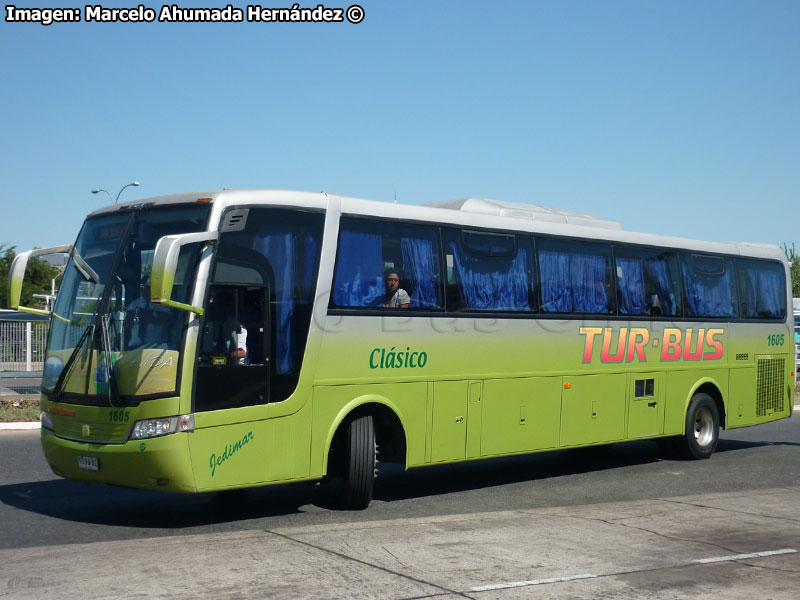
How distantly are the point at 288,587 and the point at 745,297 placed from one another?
12.0m

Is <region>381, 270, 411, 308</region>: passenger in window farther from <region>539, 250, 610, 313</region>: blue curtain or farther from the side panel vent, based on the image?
<region>539, 250, 610, 313</region>: blue curtain

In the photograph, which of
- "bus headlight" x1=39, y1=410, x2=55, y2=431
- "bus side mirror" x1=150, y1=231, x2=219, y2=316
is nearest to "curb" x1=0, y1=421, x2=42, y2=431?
"bus headlight" x1=39, y1=410, x2=55, y2=431

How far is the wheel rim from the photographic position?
1622 centimetres

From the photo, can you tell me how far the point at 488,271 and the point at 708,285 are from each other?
5361 millimetres

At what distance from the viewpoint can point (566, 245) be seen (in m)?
13.8

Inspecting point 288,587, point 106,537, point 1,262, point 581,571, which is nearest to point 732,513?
point 581,571

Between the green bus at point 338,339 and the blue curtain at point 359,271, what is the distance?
21mm

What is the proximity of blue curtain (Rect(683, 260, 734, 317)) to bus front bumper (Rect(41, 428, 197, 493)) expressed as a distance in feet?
30.0

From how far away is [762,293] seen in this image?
1753cm

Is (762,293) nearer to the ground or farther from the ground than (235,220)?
nearer to the ground

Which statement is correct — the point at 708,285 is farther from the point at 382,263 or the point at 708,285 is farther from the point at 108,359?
the point at 108,359

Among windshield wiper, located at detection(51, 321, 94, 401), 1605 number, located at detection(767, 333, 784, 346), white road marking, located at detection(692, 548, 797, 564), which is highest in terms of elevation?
1605 number, located at detection(767, 333, 784, 346)

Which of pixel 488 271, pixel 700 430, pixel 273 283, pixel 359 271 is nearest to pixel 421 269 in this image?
pixel 359 271

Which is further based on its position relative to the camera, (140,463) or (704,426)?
(704,426)
